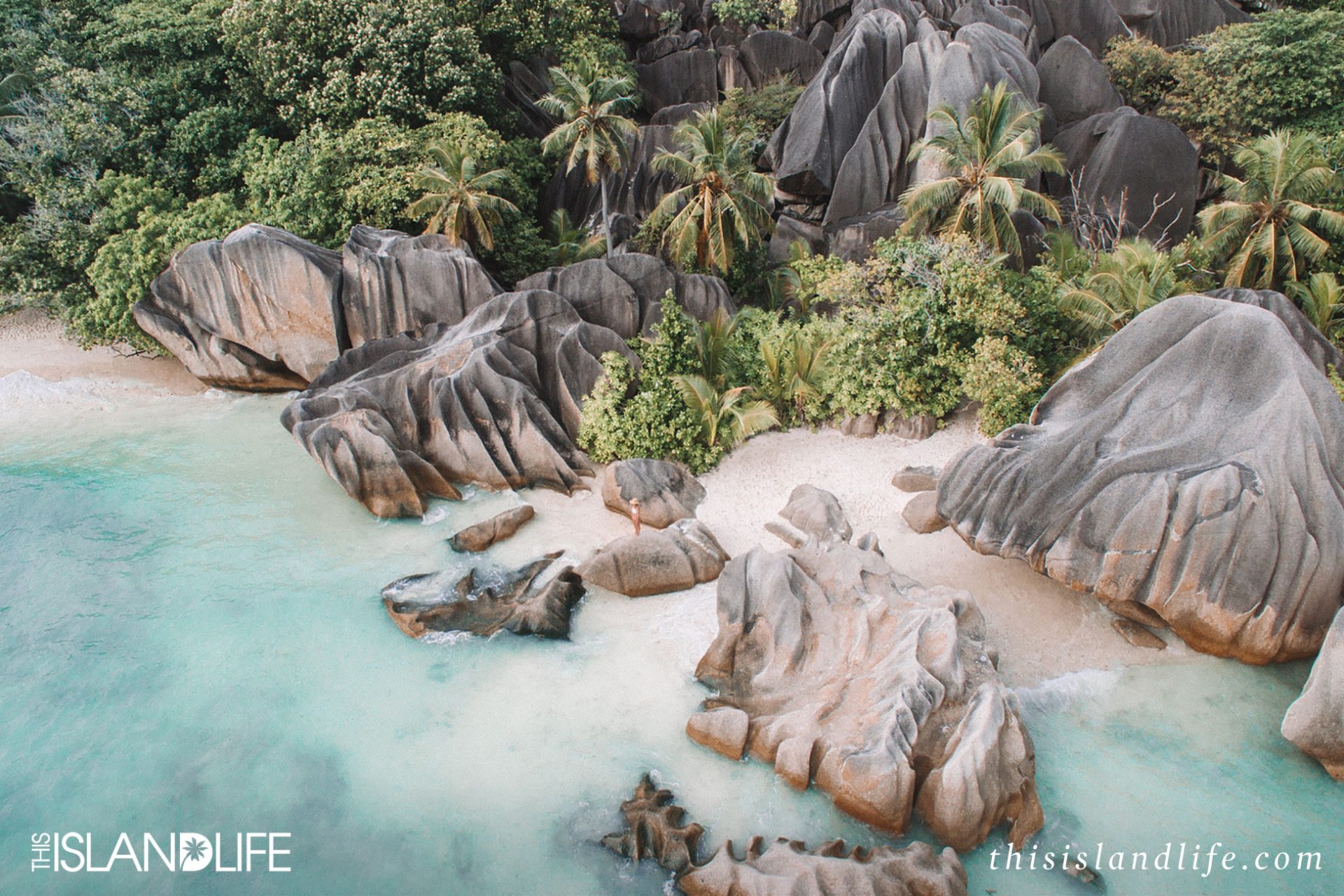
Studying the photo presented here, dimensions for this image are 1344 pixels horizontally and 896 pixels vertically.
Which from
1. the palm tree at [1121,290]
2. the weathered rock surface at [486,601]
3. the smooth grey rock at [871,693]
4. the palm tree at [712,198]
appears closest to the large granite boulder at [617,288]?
the palm tree at [712,198]

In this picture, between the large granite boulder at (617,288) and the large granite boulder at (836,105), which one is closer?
the large granite boulder at (617,288)

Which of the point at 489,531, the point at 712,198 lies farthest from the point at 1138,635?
the point at 712,198

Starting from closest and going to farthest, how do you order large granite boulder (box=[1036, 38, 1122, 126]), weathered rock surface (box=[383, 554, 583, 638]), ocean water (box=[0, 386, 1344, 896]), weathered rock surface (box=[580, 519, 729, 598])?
ocean water (box=[0, 386, 1344, 896]) → weathered rock surface (box=[383, 554, 583, 638]) → weathered rock surface (box=[580, 519, 729, 598]) → large granite boulder (box=[1036, 38, 1122, 126])

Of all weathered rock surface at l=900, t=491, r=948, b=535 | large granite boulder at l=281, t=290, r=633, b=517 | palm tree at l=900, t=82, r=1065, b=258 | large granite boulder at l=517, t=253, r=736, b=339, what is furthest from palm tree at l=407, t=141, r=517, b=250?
weathered rock surface at l=900, t=491, r=948, b=535

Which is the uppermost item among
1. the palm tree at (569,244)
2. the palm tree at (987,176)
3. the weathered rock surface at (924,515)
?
the palm tree at (987,176)

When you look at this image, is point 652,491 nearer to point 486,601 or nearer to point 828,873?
point 486,601

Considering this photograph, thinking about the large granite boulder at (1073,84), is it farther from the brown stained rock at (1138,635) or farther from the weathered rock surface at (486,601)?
the weathered rock surface at (486,601)

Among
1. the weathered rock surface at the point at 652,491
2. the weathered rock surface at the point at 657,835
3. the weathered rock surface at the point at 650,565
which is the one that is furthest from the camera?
the weathered rock surface at the point at 652,491

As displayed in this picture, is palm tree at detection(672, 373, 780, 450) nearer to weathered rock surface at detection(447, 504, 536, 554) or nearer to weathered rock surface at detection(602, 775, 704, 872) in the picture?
weathered rock surface at detection(447, 504, 536, 554)
